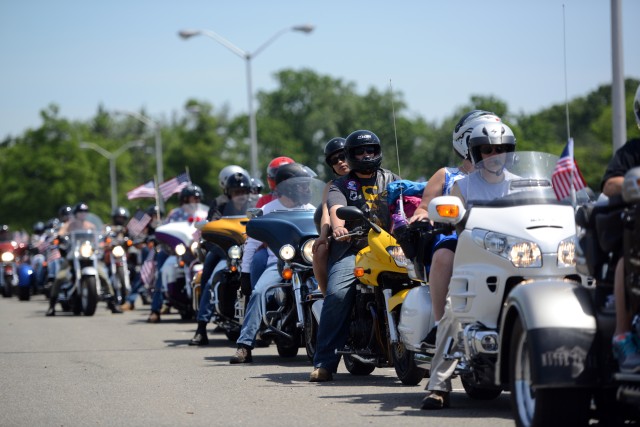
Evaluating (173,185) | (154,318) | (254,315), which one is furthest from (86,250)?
(254,315)

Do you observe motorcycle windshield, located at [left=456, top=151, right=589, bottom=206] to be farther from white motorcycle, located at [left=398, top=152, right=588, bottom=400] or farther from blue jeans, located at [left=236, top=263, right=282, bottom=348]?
blue jeans, located at [left=236, top=263, right=282, bottom=348]

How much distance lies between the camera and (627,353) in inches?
236

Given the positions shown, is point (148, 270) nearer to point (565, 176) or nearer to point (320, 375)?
point (320, 375)

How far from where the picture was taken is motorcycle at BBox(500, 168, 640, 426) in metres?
6.02

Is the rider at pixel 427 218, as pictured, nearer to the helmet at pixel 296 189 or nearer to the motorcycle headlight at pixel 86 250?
the helmet at pixel 296 189

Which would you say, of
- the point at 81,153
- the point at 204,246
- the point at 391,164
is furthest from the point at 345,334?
the point at 391,164

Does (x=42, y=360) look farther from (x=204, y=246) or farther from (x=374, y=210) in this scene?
(x=374, y=210)

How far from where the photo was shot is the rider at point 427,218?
8.34 meters

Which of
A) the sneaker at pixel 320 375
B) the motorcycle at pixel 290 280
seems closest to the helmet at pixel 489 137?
the sneaker at pixel 320 375

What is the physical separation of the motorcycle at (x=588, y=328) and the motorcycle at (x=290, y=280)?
17.9ft

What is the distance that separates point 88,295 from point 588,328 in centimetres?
1669

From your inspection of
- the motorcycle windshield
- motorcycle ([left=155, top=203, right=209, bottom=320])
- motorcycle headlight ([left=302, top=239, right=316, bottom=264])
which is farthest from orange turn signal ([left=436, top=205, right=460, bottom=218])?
motorcycle ([left=155, top=203, right=209, bottom=320])

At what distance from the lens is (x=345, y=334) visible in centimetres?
1048

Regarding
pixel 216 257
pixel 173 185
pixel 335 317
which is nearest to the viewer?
pixel 335 317
